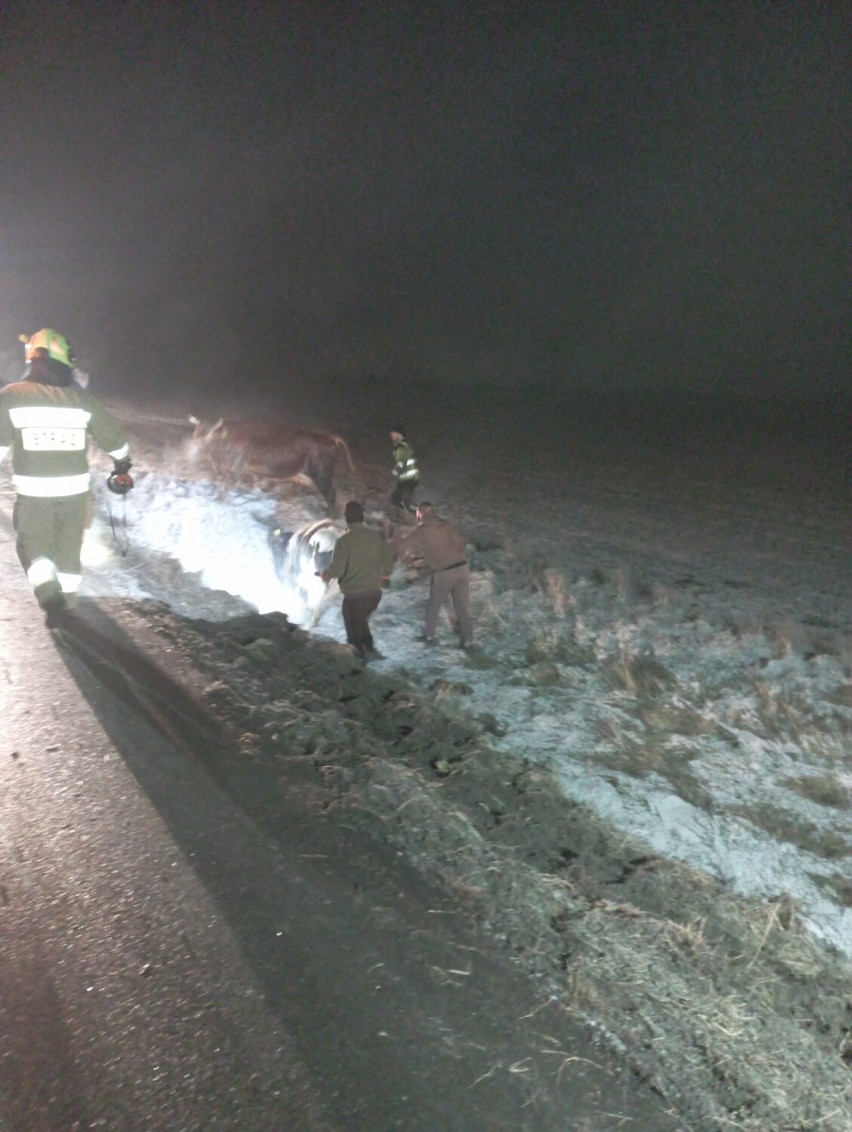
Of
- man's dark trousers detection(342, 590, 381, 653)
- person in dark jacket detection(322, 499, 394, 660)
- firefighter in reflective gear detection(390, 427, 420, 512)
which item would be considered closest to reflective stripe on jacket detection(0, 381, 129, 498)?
person in dark jacket detection(322, 499, 394, 660)

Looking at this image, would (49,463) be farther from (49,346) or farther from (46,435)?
(49,346)

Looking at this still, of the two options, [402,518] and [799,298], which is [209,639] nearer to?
[402,518]

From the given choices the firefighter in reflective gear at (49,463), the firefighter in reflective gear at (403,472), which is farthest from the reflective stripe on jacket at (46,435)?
the firefighter in reflective gear at (403,472)

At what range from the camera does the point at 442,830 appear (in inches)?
164

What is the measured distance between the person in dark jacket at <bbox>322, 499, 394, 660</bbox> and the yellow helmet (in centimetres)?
256

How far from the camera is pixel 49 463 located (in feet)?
20.3

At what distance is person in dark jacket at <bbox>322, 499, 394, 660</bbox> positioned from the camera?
24.6 ft

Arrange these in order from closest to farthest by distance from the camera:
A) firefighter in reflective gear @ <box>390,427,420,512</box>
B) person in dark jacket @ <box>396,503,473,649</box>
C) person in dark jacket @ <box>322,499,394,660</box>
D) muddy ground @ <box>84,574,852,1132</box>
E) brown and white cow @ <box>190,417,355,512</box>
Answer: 1. muddy ground @ <box>84,574,852,1132</box>
2. person in dark jacket @ <box>322,499,394,660</box>
3. person in dark jacket @ <box>396,503,473,649</box>
4. firefighter in reflective gear @ <box>390,427,420,512</box>
5. brown and white cow @ <box>190,417,355,512</box>

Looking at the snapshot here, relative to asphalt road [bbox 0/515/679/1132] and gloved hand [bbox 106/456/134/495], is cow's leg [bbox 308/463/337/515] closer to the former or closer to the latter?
gloved hand [bbox 106/456/134/495]

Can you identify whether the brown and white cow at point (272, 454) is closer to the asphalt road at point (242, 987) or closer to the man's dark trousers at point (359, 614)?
the man's dark trousers at point (359, 614)

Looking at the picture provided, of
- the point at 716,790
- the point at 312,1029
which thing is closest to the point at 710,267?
the point at 716,790

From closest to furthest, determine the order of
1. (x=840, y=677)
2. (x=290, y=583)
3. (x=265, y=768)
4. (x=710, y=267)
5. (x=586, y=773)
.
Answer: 1. (x=265, y=768)
2. (x=586, y=773)
3. (x=840, y=677)
4. (x=290, y=583)
5. (x=710, y=267)

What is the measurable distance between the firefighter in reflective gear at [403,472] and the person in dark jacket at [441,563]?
329 centimetres

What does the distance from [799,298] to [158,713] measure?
164 feet
